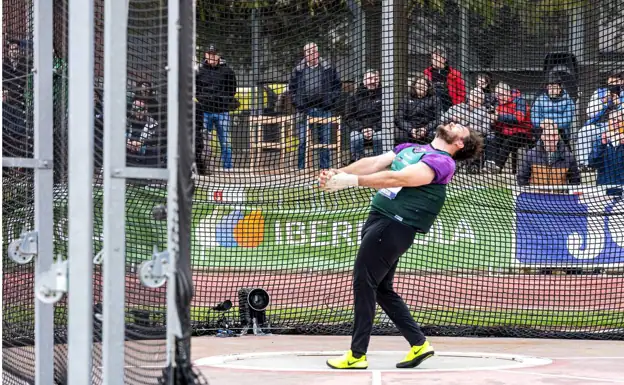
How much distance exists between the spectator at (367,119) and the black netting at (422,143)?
19 mm

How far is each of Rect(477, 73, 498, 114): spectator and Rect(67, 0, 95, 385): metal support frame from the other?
6.96m

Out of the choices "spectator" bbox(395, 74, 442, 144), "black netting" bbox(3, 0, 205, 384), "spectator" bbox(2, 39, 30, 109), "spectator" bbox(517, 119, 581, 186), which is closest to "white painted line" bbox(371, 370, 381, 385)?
"black netting" bbox(3, 0, 205, 384)

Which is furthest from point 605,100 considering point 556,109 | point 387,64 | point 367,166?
point 367,166

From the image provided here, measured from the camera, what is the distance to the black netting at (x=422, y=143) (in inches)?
416

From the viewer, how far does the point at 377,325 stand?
1044 centimetres

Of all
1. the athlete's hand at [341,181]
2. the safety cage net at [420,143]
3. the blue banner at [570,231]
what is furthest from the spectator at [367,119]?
the athlete's hand at [341,181]

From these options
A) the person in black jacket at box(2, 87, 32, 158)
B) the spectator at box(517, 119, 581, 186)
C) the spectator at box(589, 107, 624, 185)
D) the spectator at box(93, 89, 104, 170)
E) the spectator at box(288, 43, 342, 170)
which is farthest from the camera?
the spectator at box(517, 119, 581, 186)

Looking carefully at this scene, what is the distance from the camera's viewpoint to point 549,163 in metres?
12.1

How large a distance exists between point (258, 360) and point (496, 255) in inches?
150

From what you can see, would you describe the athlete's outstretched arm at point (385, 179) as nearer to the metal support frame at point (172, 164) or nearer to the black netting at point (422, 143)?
Answer: the black netting at point (422, 143)

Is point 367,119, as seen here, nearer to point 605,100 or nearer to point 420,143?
point 420,143

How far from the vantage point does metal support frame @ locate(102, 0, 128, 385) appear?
4.68 m

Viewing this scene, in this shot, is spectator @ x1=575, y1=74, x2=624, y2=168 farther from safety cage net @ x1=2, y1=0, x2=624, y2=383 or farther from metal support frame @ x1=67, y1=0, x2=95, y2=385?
metal support frame @ x1=67, y1=0, x2=95, y2=385

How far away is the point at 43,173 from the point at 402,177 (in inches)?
107
